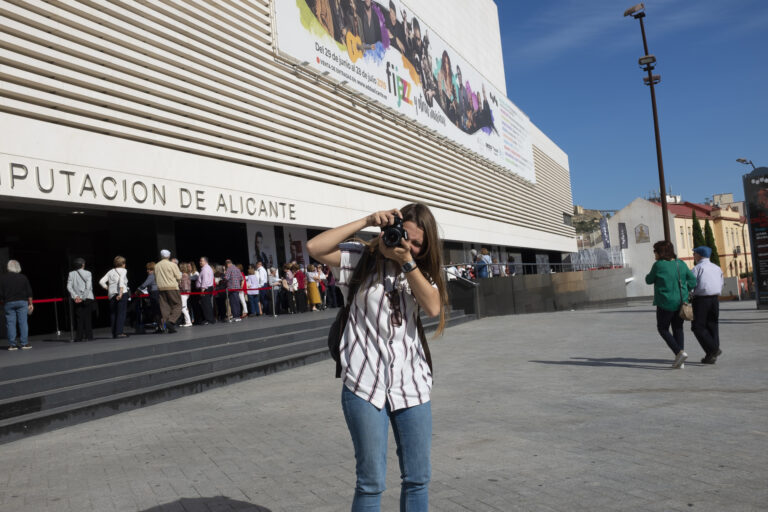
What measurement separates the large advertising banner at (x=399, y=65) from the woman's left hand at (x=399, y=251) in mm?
17070

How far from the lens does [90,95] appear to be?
1245 centimetres

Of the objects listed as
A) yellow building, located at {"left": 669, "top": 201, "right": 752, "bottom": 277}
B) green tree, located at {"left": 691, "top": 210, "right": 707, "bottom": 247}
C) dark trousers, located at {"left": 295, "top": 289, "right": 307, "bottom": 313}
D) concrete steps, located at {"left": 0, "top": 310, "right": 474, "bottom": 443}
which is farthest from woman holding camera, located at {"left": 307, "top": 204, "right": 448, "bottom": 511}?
yellow building, located at {"left": 669, "top": 201, "right": 752, "bottom": 277}

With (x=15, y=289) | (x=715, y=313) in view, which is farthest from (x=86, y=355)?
(x=715, y=313)

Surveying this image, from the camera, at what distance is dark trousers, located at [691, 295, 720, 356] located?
8.30m

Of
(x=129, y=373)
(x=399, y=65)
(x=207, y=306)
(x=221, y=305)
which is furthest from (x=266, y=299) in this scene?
(x=399, y=65)

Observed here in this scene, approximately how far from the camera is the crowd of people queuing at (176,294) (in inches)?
428

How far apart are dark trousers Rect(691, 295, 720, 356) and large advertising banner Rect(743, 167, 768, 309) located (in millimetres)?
8771

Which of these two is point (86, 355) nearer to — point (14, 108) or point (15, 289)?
point (15, 289)

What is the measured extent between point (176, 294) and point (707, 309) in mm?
9500

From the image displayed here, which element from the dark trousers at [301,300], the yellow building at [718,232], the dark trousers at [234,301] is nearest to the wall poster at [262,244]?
the dark trousers at [301,300]

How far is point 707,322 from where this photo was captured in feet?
27.7

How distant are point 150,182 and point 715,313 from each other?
35.8ft

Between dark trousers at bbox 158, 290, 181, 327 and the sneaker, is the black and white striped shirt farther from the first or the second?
dark trousers at bbox 158, 290, 181, 327

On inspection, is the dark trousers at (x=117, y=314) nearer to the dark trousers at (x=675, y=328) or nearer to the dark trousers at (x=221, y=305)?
the dark trousers at (x=221, y=305)
